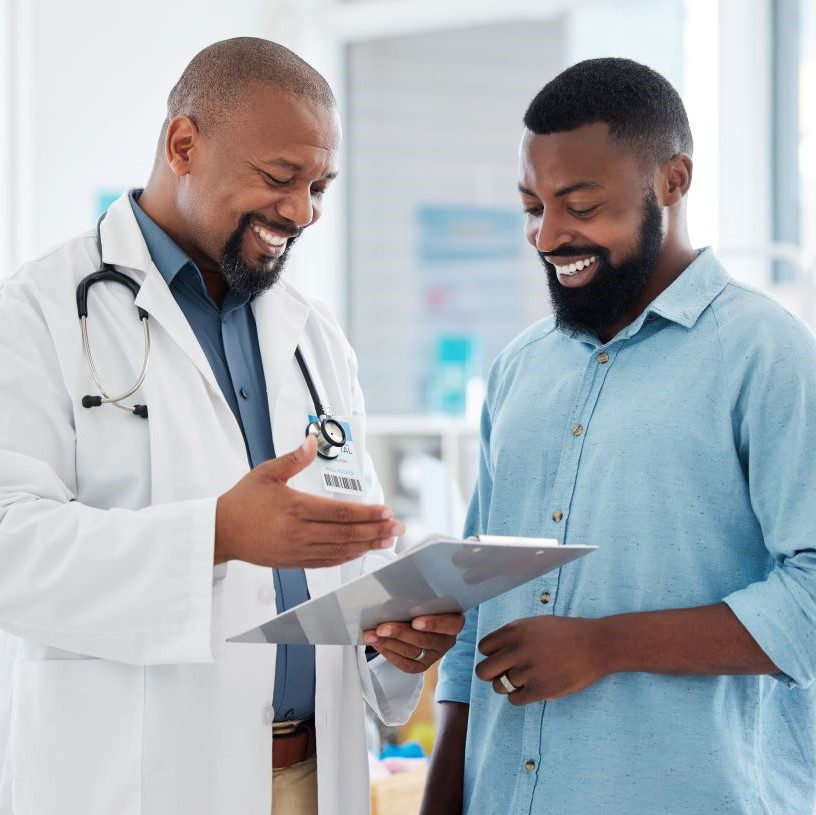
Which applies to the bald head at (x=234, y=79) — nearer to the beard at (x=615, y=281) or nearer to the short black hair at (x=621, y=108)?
the short black hair at (x=621, y=108)

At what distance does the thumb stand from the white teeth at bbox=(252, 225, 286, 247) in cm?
53

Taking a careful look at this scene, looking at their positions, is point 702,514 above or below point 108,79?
below

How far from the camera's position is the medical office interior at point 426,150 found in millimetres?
3301

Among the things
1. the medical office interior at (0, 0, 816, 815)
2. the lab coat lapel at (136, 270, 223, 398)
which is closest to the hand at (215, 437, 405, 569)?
the lab coat lapel at (136, 270, 223, 398)

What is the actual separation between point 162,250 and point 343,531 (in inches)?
23.6

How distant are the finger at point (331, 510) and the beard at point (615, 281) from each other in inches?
17.1

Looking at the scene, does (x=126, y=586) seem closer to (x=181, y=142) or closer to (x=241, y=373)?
(x=241, y=373)

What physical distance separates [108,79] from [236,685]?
105 inches

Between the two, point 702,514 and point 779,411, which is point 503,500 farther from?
point 779,411

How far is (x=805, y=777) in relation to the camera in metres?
1.29

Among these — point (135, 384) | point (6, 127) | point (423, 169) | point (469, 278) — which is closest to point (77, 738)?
point (135, 384)

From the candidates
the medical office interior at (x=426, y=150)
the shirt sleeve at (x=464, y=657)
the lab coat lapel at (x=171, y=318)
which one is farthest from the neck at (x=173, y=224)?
the medical office interior at (x=426, y=150)

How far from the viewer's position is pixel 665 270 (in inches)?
55.0

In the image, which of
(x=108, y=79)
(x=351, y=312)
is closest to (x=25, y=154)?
(x=108, y=79)
